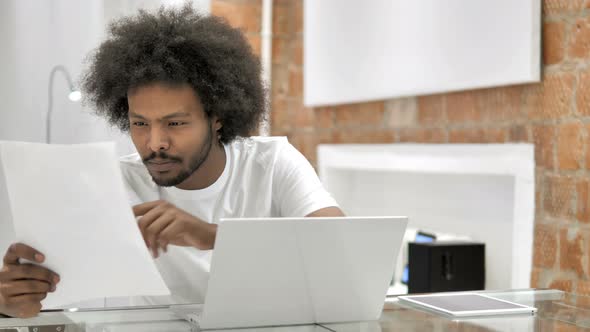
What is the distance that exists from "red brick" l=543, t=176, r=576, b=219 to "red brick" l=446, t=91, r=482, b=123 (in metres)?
0.46

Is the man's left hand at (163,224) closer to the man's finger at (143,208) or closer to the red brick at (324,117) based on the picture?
the man's finger at (143,208)

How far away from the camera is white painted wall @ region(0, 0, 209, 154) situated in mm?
2291

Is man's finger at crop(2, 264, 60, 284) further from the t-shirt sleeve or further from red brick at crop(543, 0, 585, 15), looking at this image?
red brick at crop(543, 0, 585, 15)

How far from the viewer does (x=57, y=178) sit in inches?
42.8

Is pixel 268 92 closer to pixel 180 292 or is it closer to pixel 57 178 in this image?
pixel 180 292

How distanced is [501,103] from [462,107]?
226mm

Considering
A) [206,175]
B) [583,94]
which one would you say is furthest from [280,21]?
[206,175]

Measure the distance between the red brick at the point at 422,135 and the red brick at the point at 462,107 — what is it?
0.34ft

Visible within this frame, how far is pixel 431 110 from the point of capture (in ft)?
11.0

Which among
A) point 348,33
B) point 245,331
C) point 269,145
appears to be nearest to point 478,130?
point 348,33

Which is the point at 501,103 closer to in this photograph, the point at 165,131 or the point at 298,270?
the point at 165,131

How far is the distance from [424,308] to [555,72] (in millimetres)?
1635

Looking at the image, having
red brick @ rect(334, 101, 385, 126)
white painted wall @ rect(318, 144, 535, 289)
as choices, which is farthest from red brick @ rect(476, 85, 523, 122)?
red brick @ rect(334, 101, 385, 126)

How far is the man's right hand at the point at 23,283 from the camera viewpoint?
1137 mm
